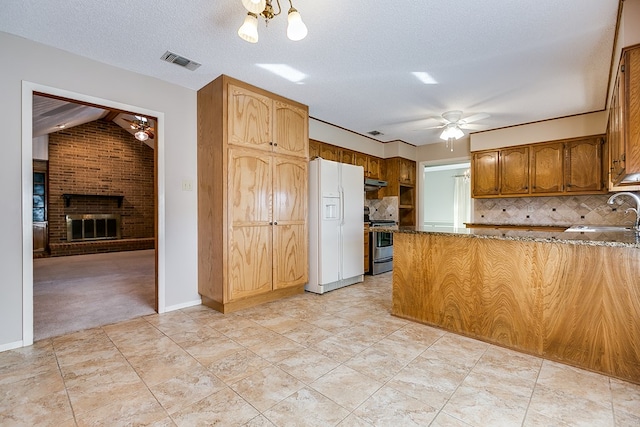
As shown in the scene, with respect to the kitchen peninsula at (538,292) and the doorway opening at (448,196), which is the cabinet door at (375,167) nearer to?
the doorway opening at (448,196)

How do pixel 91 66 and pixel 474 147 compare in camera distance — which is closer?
pixel 91 66

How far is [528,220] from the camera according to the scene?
4.89 m

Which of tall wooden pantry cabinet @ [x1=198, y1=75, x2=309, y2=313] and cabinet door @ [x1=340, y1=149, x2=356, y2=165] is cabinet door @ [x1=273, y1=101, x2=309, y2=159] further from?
cabinet door @ [x1=340, y1=149, x2=356, y2=165]

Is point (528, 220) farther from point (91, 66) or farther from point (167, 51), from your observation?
point (91, 66)

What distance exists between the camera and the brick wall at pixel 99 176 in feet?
24.2

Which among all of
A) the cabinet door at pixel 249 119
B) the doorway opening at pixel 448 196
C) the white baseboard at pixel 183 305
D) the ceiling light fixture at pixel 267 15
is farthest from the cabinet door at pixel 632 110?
the doorway opening at pixel 448 196

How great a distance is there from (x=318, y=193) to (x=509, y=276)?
2304 mm

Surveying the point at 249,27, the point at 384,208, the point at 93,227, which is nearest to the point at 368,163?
the point at 384,208

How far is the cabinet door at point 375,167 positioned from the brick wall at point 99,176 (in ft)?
22.7

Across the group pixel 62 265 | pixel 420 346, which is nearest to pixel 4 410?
pixel 420 346

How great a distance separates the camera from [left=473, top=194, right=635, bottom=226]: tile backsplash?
4.23 m

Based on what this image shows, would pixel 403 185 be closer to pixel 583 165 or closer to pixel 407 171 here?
pixel 407 171

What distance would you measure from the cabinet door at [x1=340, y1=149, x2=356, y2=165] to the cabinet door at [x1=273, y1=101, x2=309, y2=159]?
1338 millimetres

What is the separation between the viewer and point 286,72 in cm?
300
